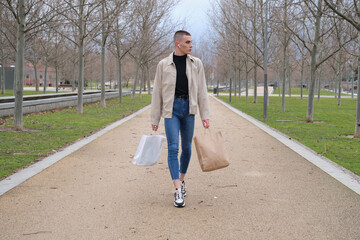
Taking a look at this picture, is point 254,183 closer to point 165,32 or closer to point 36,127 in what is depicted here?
point 36,127

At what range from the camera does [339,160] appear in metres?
7.31

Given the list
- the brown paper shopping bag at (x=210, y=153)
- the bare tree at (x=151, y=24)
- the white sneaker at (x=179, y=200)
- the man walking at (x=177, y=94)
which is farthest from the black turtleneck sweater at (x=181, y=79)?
the bare tree at (x=151, y=24)

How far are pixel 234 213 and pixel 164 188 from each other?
1297mm

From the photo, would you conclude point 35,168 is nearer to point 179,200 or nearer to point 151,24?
point 179,200

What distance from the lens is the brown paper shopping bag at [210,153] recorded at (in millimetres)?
4387

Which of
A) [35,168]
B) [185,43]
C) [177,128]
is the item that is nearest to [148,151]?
[177,128]

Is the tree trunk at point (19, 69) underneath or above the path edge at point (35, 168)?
above

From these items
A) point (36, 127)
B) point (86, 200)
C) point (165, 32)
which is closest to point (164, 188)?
point (86, 200)

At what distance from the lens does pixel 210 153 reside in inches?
173

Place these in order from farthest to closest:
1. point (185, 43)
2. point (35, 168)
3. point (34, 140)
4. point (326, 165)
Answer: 1. point (34, 140)
2. point (326, 165)
3. point (35, 168)
4. point (185, 43)

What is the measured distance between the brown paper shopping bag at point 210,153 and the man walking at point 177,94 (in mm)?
194

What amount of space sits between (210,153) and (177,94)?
72 centimetres

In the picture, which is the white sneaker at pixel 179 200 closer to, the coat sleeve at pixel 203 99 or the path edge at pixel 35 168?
Answer: the coat sleeve at pixel 203 99

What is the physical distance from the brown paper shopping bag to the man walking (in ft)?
0.64
